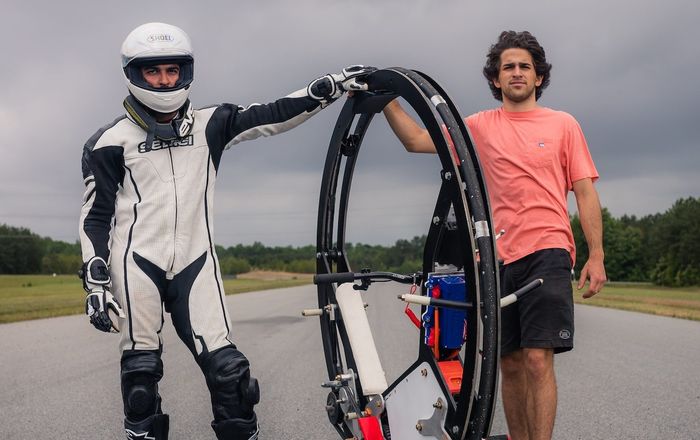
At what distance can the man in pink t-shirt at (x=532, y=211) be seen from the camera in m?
3.98

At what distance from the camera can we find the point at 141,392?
158 inches

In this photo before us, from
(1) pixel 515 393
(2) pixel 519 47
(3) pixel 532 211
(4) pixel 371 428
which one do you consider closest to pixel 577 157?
(3) pixel 532 211

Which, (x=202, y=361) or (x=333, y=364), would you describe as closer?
(x=202, y=361)

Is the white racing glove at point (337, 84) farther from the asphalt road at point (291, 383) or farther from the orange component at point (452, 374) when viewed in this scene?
the asphalt road at point (291, 383)

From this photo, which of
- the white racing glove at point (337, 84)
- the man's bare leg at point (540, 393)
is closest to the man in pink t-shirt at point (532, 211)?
the man's bare leg at point (540, 393)

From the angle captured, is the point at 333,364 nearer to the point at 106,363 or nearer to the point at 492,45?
the point at 492,45

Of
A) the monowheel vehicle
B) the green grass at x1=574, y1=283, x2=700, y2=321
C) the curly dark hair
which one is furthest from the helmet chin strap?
the green grass at x1=574, y1=283, x2=700, y2=321

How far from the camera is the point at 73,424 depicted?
577 cm

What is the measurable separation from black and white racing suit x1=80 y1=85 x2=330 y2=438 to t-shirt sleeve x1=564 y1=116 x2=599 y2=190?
2.08 metres

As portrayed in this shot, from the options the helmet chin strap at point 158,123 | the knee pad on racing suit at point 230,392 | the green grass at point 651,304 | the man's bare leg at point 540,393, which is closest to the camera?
the man's bare leg at point 540,393

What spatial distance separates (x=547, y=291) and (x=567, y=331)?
0.24 metres

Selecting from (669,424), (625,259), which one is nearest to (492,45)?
(669,424)

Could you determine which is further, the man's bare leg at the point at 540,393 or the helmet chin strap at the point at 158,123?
the helmet chin strap at the point at 158,123

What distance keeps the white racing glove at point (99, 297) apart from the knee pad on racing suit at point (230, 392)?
0.57 m
